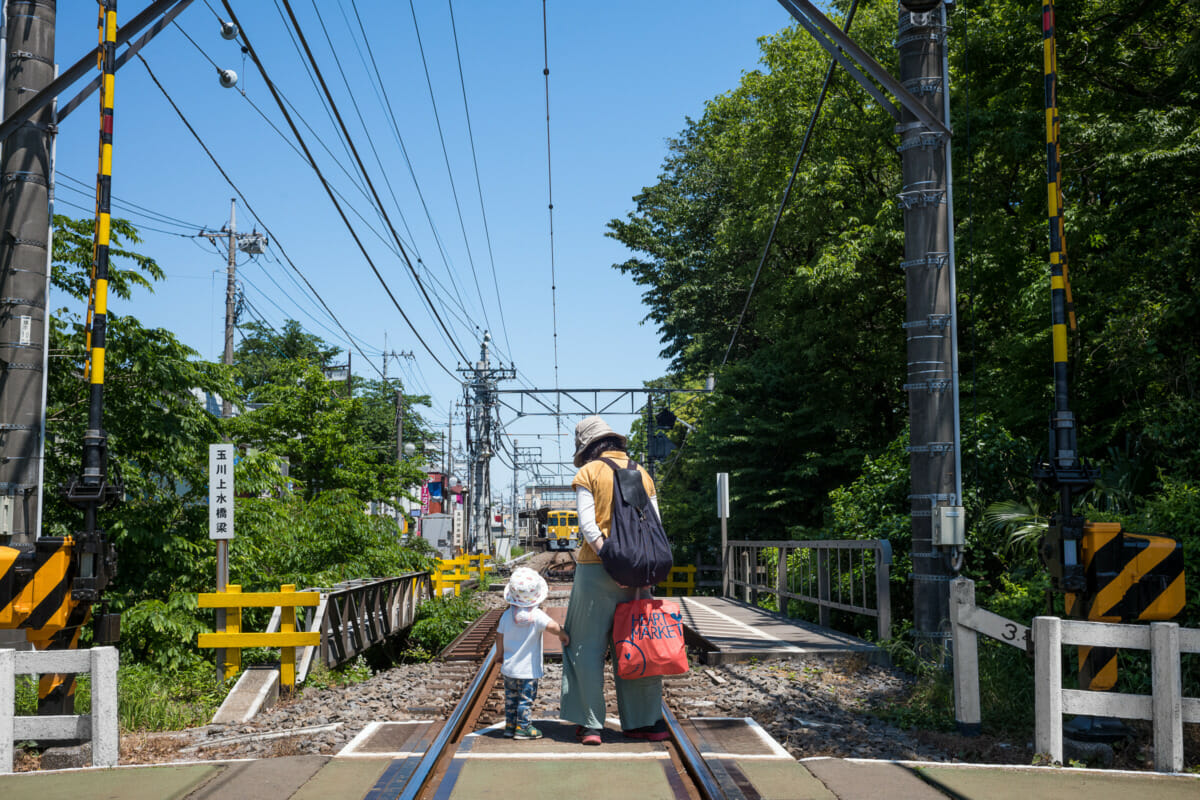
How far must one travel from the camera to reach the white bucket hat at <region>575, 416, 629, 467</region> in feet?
18.9

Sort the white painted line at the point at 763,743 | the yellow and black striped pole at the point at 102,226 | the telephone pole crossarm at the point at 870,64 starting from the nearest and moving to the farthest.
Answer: the white painted line at the point at 763,743, the yellow and black striped pole at the point at 102,226, the telephone pole crossarm at the point at 870,64

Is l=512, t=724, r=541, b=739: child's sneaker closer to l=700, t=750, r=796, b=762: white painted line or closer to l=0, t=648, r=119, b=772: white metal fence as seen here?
l=700, t=750, r=796, b=762: white painted line

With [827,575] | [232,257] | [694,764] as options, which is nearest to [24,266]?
[694,764]

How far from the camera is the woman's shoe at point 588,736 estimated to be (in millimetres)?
5410

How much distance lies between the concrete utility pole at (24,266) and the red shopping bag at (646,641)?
482 centimetres

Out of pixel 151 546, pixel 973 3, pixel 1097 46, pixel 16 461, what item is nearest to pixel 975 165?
pixel 973 3

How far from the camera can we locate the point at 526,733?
18.6 feet

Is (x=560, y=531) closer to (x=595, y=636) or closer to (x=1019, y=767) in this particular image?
(x=595, y=636)

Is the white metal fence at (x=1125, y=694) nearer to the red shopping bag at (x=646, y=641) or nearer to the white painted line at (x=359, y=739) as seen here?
the red shopping bag at (x=646, y=641)

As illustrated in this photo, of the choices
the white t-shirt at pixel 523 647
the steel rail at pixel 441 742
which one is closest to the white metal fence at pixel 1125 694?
the white t-shirt at pixel 523 647

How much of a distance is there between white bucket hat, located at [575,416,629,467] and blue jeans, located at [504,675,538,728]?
4.41 ft

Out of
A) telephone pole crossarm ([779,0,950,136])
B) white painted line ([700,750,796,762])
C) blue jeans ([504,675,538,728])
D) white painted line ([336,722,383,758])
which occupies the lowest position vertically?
white painted line ([336,722,383,758])

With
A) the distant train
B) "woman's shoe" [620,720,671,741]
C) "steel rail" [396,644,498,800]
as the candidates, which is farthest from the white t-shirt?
the distant train

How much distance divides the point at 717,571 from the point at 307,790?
80.3 feet
